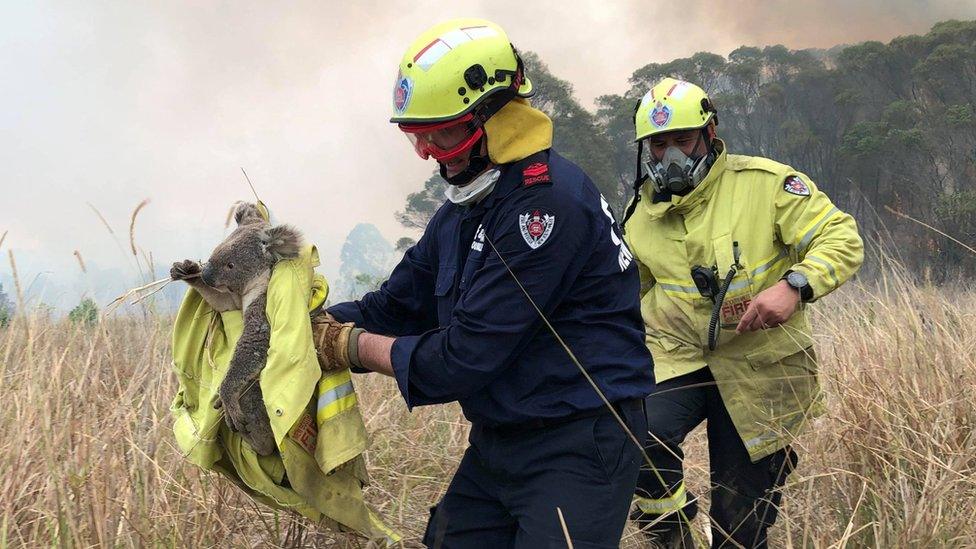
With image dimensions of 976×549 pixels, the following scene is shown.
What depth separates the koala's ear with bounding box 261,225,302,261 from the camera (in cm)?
251

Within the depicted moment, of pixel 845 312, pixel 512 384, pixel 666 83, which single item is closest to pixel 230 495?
pixel 512 384

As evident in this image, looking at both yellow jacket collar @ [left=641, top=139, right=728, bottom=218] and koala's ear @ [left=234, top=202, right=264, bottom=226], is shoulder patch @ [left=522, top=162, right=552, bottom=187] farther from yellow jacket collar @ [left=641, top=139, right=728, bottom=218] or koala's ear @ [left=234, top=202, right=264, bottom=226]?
yellow jacket collar @ [left=641, top=139, right=728, bottom=218]

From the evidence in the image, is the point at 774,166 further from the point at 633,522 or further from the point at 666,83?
the point at 633,522

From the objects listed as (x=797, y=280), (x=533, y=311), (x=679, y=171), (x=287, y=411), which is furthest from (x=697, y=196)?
(x=287, y=411)

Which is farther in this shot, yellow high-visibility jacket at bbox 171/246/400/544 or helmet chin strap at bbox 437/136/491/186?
helmet chin strap at bbox 437/136/491/186

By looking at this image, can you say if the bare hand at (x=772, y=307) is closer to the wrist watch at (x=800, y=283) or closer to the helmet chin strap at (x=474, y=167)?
the wrist watch at (x=800, y=283)

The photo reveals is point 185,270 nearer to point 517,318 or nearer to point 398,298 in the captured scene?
point 398,298

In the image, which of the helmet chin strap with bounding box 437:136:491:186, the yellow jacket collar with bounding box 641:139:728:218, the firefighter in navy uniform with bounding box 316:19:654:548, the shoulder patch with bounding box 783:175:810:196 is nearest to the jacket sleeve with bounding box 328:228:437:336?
the firefighter in navy uniform with bounding box 316:19:654:548

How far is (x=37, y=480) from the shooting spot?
3115 mm

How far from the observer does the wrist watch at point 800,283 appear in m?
3.41

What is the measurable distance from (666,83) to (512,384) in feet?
7.26

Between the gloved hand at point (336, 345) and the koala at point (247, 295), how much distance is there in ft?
0.51

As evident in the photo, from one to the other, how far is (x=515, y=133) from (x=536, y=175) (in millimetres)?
195

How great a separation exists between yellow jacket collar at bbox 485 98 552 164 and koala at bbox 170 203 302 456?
65 cm
